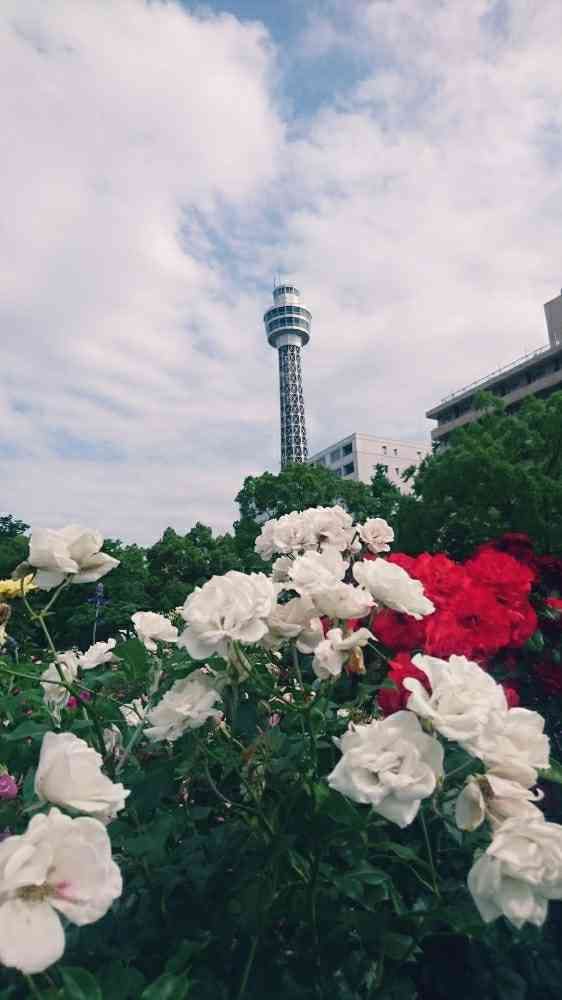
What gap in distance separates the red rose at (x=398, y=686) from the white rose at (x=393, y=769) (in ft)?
1.25

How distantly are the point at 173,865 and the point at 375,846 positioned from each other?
52 centimetres

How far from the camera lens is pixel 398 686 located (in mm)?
1749

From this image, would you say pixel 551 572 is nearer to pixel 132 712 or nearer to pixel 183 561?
pixel 132 712

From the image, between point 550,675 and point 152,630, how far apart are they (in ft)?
5.06

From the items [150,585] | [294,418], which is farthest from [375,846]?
[294,418]

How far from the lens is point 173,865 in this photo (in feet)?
5.55

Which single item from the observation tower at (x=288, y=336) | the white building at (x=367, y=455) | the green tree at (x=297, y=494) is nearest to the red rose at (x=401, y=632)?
the green tree at (x=297, y=494)

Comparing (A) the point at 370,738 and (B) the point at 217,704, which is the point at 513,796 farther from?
(B) the point at 217,704

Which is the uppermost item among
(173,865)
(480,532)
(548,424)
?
(548,424)

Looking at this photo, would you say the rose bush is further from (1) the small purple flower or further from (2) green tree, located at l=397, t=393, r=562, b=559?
(2) green tree, located at l=397, t=393, r=562, b=559

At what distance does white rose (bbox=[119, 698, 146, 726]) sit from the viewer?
2.20 metres

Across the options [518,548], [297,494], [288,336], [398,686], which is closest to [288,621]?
[398,686]

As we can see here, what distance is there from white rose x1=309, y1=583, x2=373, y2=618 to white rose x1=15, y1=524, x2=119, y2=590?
558mm

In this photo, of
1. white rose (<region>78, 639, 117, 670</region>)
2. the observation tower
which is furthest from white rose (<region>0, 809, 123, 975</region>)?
the observation tower
